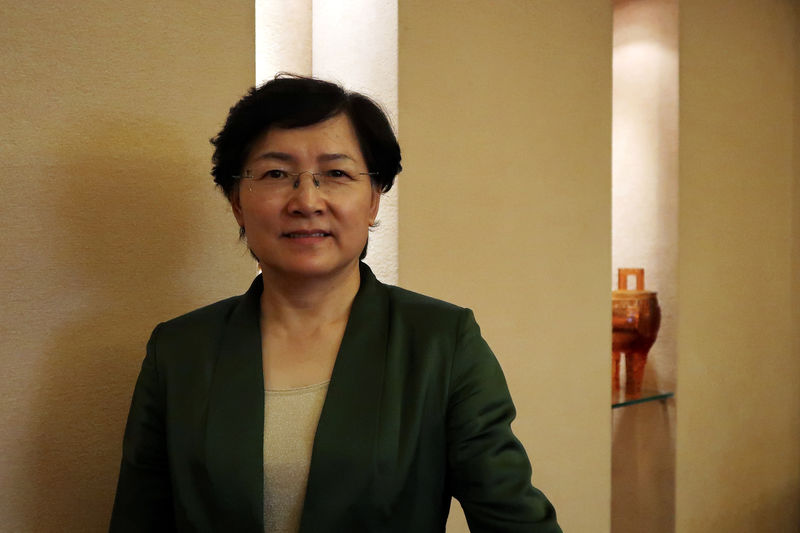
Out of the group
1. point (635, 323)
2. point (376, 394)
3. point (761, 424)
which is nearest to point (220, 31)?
point (376, 394)

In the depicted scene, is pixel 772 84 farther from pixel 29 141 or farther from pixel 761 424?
pixel 29 141

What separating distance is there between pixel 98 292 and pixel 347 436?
1.79ft

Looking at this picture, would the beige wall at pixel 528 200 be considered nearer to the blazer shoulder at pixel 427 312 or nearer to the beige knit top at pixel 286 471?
the blazer shoulder at pixel 427 312

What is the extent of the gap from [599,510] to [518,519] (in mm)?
1147

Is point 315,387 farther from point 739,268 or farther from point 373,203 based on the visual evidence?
point 739,268

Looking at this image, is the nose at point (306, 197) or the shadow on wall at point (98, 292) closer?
the nose at point (306, 197)

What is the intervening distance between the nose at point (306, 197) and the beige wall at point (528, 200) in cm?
51

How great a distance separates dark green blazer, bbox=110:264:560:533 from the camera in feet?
3.13

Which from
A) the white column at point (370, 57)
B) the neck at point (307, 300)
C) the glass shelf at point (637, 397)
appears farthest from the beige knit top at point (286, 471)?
the glass shelf at point (637, 397)

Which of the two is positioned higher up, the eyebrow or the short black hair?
the short black hair

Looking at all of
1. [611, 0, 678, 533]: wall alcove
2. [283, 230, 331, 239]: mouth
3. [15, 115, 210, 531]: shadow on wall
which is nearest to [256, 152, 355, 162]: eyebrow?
[283, 230, 331, 239]: mouth

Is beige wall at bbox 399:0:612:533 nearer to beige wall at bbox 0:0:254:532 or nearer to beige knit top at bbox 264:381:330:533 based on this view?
beige wall at bbox 0:0:254:532

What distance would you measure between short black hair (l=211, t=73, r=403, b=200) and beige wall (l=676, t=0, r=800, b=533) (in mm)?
1544

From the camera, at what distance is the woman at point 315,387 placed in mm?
963
